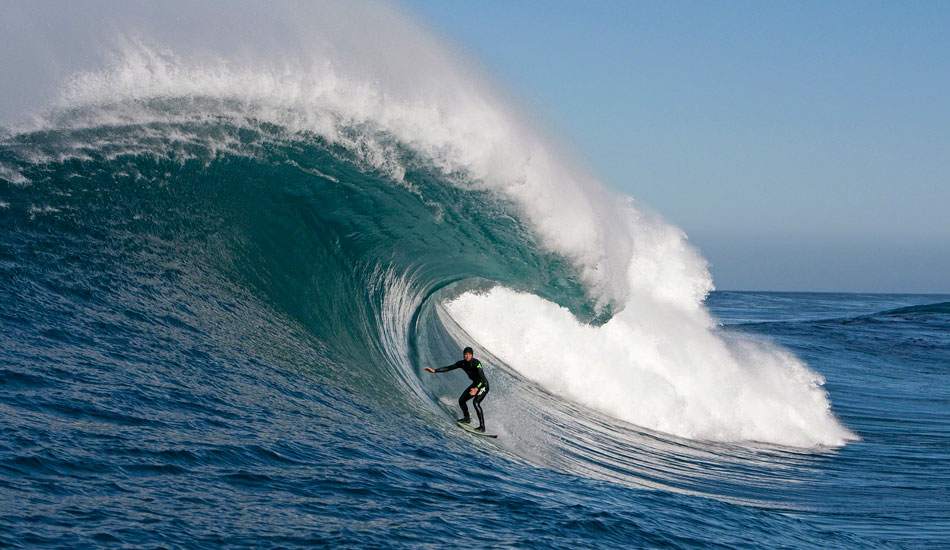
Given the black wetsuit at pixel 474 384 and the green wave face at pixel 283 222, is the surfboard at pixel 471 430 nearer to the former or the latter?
the black wetsuit at pixel 474 384

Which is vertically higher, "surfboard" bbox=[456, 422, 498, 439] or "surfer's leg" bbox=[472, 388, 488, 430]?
"surfer's leg" bbox=[472, 388, 488, 430]

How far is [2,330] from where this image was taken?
5.89 metres

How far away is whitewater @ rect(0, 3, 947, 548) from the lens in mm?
4684

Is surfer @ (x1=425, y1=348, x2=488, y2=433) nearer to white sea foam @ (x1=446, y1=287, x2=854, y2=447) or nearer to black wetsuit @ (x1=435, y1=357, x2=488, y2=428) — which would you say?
black wetsuit @ (x1=435, y1=357, x2=488, y2=428)

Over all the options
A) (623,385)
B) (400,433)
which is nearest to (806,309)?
(623,385)

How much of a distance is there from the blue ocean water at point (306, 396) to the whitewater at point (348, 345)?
3 cm

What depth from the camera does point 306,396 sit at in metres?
6.66

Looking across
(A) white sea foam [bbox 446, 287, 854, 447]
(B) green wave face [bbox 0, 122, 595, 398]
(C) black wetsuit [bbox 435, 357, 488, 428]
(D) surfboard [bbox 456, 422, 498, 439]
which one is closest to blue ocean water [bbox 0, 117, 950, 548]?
(B) green wave face [bbox 0, 122, 595, 398]

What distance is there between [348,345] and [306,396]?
2076 millimetres

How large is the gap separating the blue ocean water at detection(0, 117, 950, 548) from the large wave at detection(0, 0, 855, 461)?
44mm

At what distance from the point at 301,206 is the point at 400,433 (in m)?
4.14

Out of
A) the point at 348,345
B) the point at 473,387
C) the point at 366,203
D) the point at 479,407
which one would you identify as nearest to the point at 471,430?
the point at 479,407

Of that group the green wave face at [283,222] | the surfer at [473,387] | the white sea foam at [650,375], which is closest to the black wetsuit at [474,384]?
the surfer at [473,387]

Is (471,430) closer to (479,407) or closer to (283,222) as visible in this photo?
(479,407)
